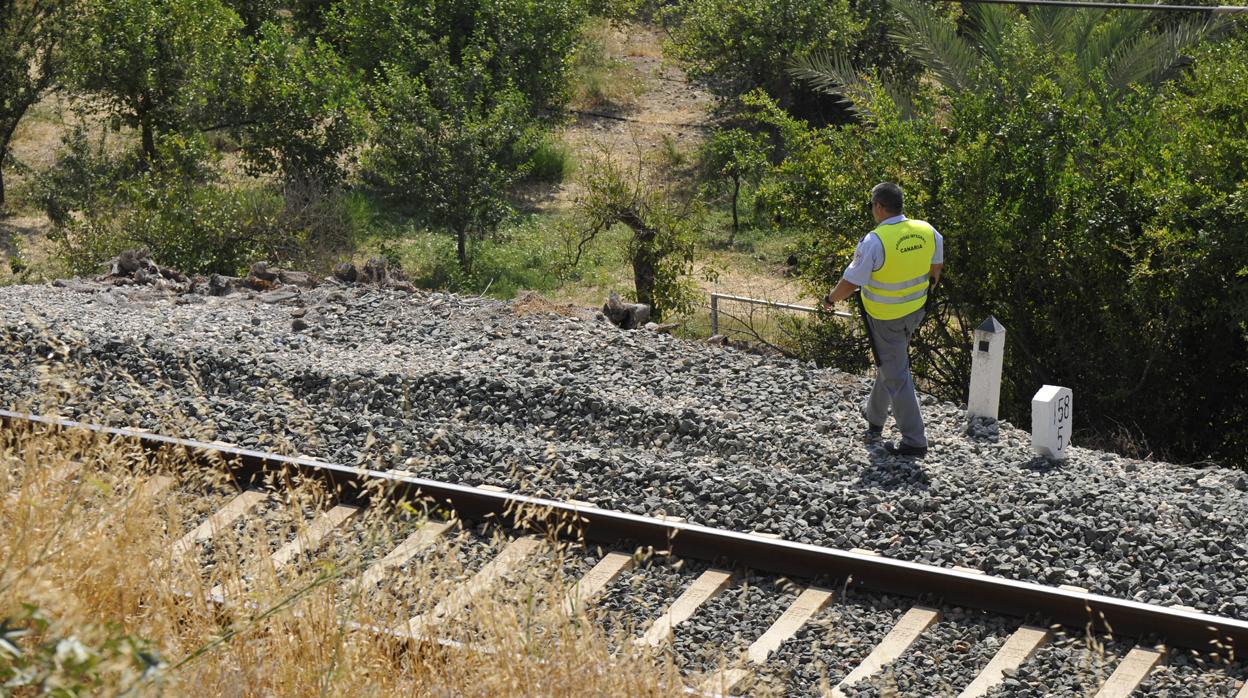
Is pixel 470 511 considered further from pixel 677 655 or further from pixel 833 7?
pixel 833 7

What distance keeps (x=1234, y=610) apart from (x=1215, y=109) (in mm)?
6216

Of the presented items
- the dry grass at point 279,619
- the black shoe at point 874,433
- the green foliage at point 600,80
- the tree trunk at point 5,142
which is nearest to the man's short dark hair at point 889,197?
the black shoe at point 874,433

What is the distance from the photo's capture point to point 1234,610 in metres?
6.14

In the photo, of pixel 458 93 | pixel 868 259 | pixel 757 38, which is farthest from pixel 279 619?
pixel 757 38

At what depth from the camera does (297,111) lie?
21.6 meters

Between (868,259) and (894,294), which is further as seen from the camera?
(894,294)

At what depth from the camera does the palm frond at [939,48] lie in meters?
17.8

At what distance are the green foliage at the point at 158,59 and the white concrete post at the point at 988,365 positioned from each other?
15.8m

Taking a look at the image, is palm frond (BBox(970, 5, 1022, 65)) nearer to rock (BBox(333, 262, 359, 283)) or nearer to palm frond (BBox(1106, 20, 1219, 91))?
palm frond (BBox(1106, 20, 1219, 91))

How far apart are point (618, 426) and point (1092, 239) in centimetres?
447

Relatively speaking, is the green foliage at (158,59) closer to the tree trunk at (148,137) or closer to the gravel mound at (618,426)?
the tree trunk at (148,137)

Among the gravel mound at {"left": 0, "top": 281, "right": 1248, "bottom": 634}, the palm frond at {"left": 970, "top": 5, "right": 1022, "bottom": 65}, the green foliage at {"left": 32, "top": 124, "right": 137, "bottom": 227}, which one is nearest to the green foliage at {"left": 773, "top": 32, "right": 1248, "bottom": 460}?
the gravel mound at {"left": 0, "top": 281, "right": 1248, "bottom": 634}

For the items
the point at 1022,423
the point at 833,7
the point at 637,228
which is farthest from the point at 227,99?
the point at 1022,423

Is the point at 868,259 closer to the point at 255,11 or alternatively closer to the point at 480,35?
the point at 480,35
